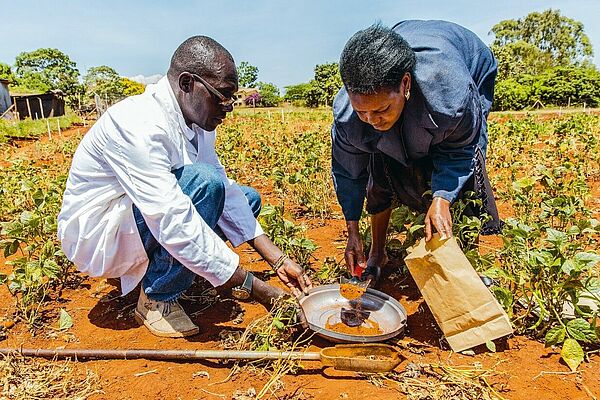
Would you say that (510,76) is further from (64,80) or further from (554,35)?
(64,80)

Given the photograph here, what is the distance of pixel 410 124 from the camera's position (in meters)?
1.96

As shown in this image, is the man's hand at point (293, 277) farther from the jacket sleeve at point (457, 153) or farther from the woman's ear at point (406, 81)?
the woman's ear at point (406, 81)

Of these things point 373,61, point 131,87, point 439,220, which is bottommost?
point 439,220

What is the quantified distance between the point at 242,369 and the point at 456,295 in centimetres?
79

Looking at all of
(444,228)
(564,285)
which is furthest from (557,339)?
(444,228)

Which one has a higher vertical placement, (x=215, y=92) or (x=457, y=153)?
(x=215, y=92)

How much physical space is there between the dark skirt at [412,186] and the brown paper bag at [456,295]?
504mm

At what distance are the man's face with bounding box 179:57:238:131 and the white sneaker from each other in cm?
76

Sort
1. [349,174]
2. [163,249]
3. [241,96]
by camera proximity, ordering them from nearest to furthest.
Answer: [163,249] → [349,174] → [241,96]

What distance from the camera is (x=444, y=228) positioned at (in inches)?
71.6

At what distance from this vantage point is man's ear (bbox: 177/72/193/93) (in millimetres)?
1860

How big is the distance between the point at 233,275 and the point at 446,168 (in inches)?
37.9

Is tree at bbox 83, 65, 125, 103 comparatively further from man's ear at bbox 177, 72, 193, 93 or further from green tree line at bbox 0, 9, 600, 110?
man's ear at bbox 177, 72, 193, 93

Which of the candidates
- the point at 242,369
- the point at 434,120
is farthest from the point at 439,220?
the point at 242,369
